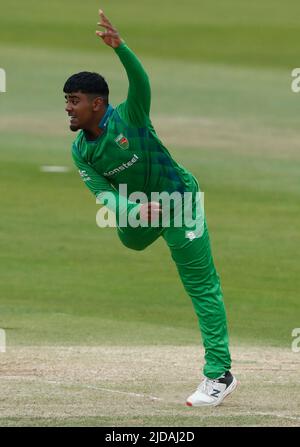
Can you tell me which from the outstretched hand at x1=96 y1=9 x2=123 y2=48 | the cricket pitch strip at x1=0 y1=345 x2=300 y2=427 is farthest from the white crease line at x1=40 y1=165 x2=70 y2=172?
the outstretched hand at x1=96 y1=9 x2=123 y2=48

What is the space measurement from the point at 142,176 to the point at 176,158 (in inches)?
662

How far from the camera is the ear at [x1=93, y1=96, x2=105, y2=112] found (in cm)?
1012

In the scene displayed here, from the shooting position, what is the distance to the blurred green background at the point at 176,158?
15.6 m

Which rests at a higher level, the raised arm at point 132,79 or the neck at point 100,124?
the raised arm at point 132,79

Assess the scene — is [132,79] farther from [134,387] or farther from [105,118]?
[134,387]

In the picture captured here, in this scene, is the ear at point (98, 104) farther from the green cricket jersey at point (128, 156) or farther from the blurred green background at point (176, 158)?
the blurred green background at point (176, 158)

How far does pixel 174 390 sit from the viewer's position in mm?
10469

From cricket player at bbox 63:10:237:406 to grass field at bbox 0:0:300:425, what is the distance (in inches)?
18.9

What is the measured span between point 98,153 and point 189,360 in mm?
2727

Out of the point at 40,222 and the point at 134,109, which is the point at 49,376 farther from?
the point at 40,222

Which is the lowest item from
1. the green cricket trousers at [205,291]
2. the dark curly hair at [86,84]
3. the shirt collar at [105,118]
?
the green cricket trousers at [205,291]

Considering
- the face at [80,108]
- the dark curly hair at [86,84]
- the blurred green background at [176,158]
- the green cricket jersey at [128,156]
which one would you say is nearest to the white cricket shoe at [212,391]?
the green cricket jersey at [128,156]

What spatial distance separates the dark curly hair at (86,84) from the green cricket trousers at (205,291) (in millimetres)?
1113

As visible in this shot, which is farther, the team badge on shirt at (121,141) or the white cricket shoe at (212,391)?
the team badge on shirt at (121,141)
